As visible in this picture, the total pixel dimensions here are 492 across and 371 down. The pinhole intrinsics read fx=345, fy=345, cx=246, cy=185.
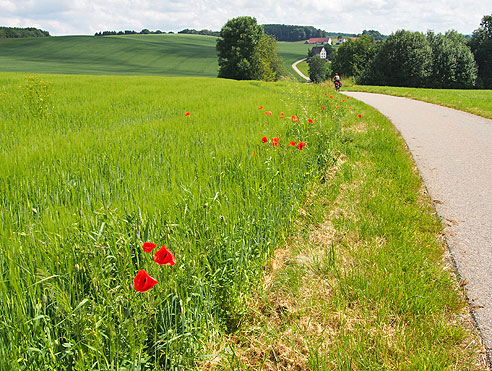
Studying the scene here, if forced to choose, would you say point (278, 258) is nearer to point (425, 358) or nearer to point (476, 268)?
point (425, 358)

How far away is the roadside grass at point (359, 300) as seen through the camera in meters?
1.76

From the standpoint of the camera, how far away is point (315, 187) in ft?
13.1

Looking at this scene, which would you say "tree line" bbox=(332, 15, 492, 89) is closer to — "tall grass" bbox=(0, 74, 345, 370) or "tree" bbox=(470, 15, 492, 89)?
"tree" bbox=(470, 15, 492, 89)

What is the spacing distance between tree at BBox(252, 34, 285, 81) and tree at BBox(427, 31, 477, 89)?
67.1 feet

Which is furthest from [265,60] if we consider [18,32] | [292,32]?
[292,32]

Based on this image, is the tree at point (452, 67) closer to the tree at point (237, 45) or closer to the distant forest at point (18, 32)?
the tree at point (237, 45)

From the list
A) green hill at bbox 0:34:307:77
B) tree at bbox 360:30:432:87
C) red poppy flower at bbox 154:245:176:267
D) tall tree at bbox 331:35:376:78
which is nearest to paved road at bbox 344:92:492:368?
red poppy flower at bbox 154:245:176:267

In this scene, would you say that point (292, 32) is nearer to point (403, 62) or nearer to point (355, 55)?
point (355, 55)

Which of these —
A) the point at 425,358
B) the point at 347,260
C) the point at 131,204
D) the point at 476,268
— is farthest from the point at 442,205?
the point at 131,204

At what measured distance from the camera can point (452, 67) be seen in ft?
143

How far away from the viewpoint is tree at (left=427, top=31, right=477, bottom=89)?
43.8 metres

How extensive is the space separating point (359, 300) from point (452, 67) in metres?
51.1

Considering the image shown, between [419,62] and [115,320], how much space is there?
5115cm

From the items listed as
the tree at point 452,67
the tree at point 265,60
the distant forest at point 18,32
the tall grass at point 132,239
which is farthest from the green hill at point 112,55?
the tall grass at point 132,239
